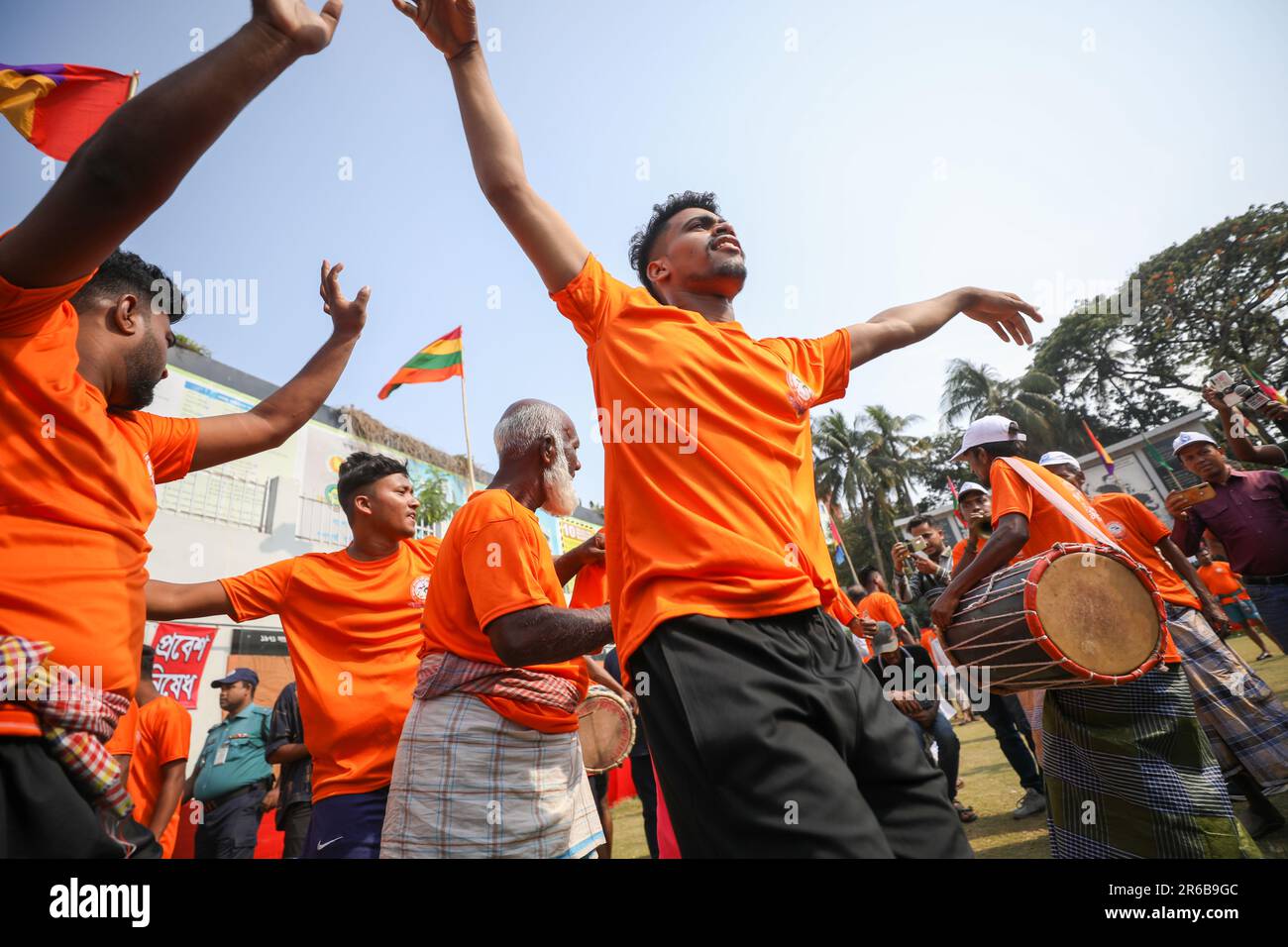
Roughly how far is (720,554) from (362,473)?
9.64 ft

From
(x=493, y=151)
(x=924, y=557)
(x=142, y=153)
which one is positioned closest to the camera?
(x=142, y=153)

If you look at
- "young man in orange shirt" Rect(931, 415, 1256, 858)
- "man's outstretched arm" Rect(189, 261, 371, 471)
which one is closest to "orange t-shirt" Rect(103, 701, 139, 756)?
"man's outstretched arm" Rect(189, 261, 371, 471)

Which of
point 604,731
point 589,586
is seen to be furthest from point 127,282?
point 604,731

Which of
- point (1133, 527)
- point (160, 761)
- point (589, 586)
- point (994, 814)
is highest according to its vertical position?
point (1133, 527)

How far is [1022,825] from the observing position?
5008mm

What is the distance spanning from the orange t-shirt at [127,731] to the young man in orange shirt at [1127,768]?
3.45m

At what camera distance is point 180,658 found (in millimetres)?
11977

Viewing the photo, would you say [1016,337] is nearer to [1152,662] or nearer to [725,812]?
[1152,662]

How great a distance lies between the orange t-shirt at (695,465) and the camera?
1650 millimetres

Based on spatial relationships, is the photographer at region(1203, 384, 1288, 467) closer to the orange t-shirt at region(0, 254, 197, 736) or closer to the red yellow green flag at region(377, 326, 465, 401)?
the orange t-shirt at region(0, 254, 197, 736)

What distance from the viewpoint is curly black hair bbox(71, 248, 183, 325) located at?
6.15 ft

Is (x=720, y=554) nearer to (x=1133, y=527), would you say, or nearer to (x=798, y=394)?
(x=798, y=394)
